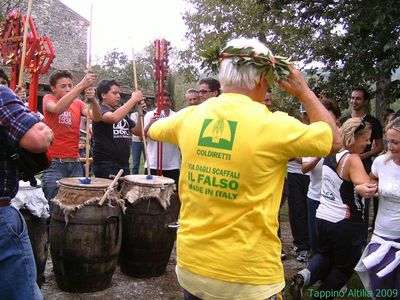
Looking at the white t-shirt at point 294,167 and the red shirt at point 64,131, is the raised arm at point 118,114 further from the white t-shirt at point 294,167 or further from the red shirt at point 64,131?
the white t-shirt at point 294,167

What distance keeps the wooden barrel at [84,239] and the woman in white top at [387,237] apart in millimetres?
2197

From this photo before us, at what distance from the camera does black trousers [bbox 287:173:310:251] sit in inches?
208

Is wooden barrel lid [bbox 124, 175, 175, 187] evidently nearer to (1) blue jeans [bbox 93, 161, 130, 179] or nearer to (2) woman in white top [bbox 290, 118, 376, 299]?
(1) blue jeans [bbox 93, 161, 130, 179]

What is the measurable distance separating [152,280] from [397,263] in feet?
8.06

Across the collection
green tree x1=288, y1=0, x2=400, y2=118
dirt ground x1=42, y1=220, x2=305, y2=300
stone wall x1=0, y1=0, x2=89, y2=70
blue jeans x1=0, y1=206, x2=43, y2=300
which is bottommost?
dirt ground x1=42, y1=220, x2=305, y2=300

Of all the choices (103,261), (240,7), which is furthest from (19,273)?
(240,7)

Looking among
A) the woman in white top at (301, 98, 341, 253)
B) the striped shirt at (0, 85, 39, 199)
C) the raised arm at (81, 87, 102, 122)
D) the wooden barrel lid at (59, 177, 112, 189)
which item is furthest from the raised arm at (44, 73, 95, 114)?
the woman in white top at (301, 98, 341, 253)

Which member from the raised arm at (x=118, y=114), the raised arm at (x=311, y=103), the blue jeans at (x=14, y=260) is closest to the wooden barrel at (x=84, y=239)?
the raised arm at (x=118, y=114)

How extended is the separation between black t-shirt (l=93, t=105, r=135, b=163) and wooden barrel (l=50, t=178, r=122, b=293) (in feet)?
2.46

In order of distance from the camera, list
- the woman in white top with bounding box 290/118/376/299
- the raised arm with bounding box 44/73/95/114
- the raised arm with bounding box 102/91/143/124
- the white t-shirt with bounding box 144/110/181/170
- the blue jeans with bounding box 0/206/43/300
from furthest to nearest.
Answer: the white t-shirt with bounding box 144/110/181/170
the raised arm with bounding box 102/91/143/124
the raised arm with bounding box 44/73/95/114
the woman in white top with bounding box 290/118/376/299
the blue jeans with bounding box 0/206/43/300

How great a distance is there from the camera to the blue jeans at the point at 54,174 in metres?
4.55

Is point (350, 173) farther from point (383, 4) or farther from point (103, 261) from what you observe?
point (383, 4)

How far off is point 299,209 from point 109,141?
245cm

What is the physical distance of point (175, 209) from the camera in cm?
462
